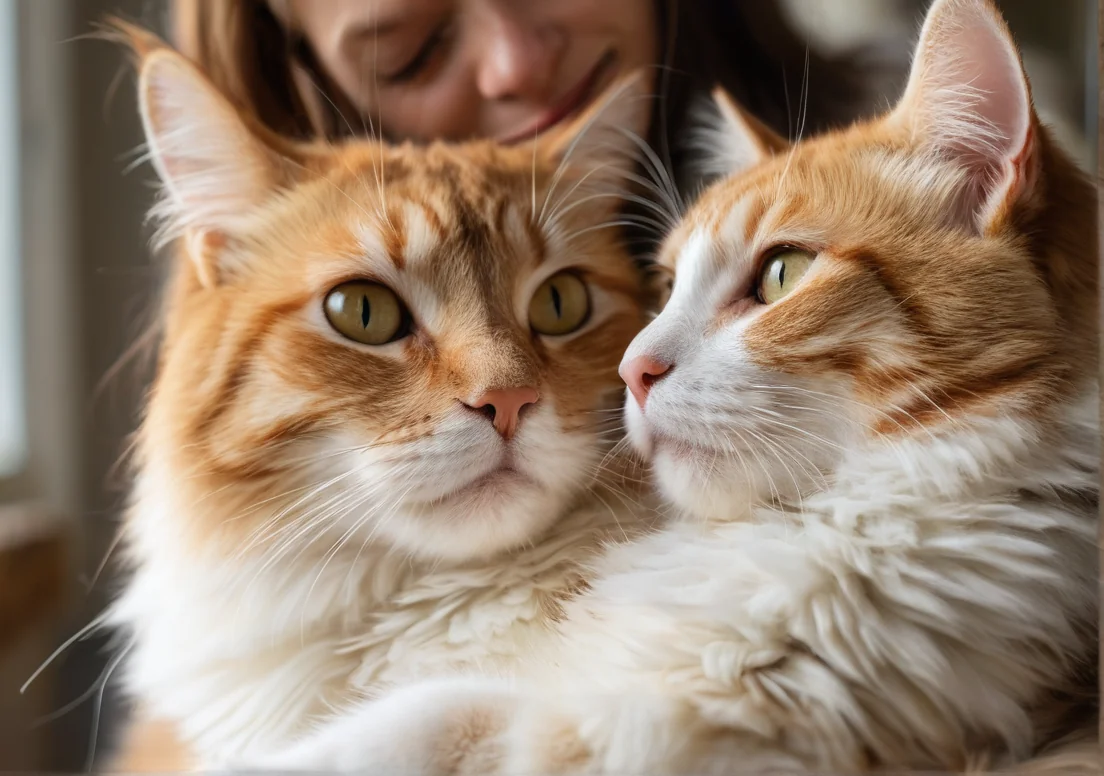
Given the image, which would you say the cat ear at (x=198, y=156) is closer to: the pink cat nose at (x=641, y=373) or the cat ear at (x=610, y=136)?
the cat ear at (x=610, y=136)

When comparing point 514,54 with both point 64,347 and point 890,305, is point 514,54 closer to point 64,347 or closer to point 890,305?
point 890,305

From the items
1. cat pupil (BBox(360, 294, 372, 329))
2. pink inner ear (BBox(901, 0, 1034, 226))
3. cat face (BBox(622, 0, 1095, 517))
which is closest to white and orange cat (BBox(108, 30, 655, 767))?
cat pupil (BBox(360, 294, 372, 329))

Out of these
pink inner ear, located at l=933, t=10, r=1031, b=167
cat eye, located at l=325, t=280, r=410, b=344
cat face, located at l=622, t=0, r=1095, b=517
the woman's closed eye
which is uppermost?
pink inner ear, located at l=933, t=10, r=1031, b=167

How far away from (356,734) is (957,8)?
0.94 meters

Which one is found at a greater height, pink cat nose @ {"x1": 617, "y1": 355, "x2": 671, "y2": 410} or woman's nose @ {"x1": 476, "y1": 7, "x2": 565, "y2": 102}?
woman's nose @ {"x1": 476, "y1": 7, "x2": 565, "y2": 102}

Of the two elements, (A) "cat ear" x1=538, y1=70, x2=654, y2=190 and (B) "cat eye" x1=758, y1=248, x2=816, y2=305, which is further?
(A) "cat ear" x1=538, y1=70, x2=654, y2=190

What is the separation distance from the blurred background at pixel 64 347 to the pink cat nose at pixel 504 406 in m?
0.45

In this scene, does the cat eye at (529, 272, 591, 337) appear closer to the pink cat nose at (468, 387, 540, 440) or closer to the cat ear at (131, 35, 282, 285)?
the pink cat nose at (468, 387, 540, 440)

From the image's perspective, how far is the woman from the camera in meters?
1.07

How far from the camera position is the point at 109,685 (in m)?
1.10

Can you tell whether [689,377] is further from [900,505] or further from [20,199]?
[20,199]

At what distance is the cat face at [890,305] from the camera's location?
2.91 feet

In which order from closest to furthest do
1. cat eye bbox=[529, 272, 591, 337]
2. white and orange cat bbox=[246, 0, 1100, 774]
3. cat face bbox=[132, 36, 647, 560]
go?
white and orange cat bbox=[246, 0, 1100, 774], cat face bbox=[132, 36, 647, 560], cat eye bbox=[529, 272, 591, 337]

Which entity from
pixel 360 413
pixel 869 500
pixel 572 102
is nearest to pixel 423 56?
pixel 572 102
